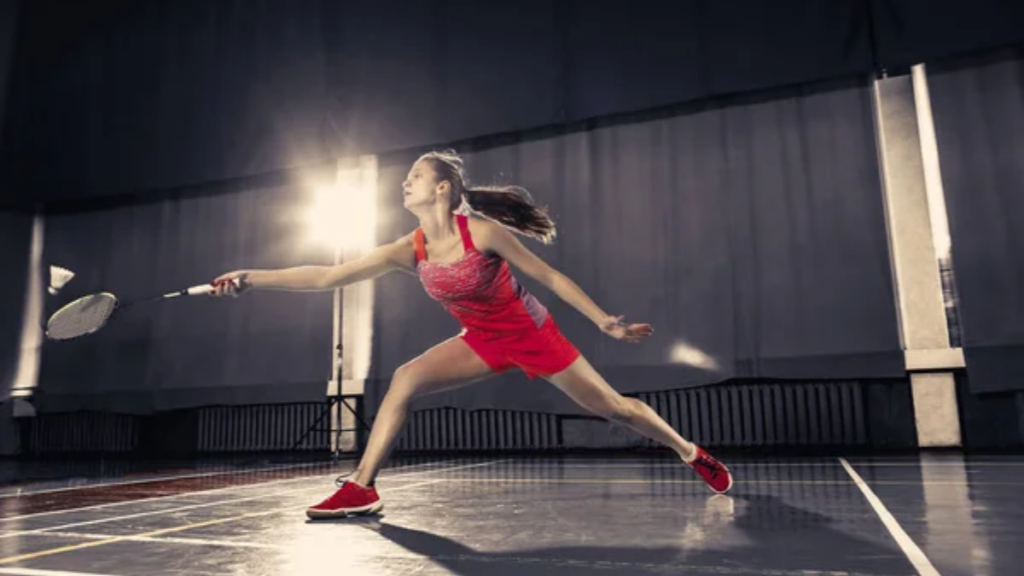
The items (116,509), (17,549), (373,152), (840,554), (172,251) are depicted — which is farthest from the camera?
(172,251)

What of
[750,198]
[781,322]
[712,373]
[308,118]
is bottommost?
[712,373]

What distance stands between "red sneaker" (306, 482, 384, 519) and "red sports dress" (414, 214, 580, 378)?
1.75 ft

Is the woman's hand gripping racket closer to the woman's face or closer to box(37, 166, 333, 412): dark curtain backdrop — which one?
the woman's face

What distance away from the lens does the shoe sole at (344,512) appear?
1.99 metres

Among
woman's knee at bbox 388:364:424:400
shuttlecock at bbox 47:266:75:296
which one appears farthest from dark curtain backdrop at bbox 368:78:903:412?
shuttlecock at bbox 47:266:75:296

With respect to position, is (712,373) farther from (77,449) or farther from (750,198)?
(77,449)

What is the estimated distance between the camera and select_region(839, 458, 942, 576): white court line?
1229mm

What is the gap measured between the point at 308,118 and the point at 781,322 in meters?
4.11

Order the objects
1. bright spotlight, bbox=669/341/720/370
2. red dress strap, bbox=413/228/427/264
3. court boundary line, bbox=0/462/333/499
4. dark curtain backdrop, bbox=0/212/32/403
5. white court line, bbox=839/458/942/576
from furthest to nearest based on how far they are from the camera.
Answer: dark curtain backdrop, bbox=0/212/32/403 → bright spotlight, bbox=669/341/720/370 → court boundary line, bbox=0/462/333/499 → red dress strap, bbox=413/228/427/264 → white court line, bbox=839/458/942/576

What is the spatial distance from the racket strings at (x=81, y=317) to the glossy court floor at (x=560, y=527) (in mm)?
675

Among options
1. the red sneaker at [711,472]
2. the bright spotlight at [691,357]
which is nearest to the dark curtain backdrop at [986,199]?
the bright spotlight at [691,357]

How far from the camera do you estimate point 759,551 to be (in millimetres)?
1396

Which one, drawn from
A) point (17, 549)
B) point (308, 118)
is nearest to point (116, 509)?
point (17, 549)

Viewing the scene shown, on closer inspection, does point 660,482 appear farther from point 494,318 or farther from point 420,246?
point 420,246
